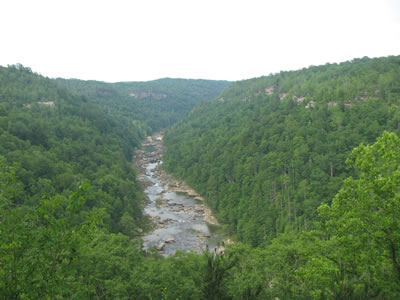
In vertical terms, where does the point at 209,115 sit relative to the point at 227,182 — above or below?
above

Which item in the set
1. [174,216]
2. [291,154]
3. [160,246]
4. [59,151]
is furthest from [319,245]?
[59,151]

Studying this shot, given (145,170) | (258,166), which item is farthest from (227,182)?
(145,170)

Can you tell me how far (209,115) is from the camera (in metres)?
158

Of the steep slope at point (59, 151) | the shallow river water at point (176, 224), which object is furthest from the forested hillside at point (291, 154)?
the steep slope at point (59, 151)

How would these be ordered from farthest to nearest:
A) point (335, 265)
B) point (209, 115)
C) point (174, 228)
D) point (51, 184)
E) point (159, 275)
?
point (209, 115), point (174, 228), point (51, 184), point (159, 275), point (335, 265)

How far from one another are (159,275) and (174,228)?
3831cm

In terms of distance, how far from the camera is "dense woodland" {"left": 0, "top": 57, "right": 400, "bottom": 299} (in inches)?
420

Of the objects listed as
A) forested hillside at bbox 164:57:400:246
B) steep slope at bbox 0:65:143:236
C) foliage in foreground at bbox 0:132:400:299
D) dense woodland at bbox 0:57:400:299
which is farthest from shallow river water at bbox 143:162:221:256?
foliage in foreground at bbox 0:132:400:299

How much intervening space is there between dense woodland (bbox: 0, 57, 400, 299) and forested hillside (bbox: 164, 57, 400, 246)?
1.22 ft

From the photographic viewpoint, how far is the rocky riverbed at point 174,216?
55.5 m

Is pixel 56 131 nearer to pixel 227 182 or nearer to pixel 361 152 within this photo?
pixel 227 182

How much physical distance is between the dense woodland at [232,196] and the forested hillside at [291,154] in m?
0.37

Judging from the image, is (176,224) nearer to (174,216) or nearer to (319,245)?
(174,216)

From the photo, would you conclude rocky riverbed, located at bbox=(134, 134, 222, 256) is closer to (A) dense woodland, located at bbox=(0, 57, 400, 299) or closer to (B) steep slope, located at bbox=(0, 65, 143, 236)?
(A) dense woodland, located at bbox=(0, 57, 400, 299)
